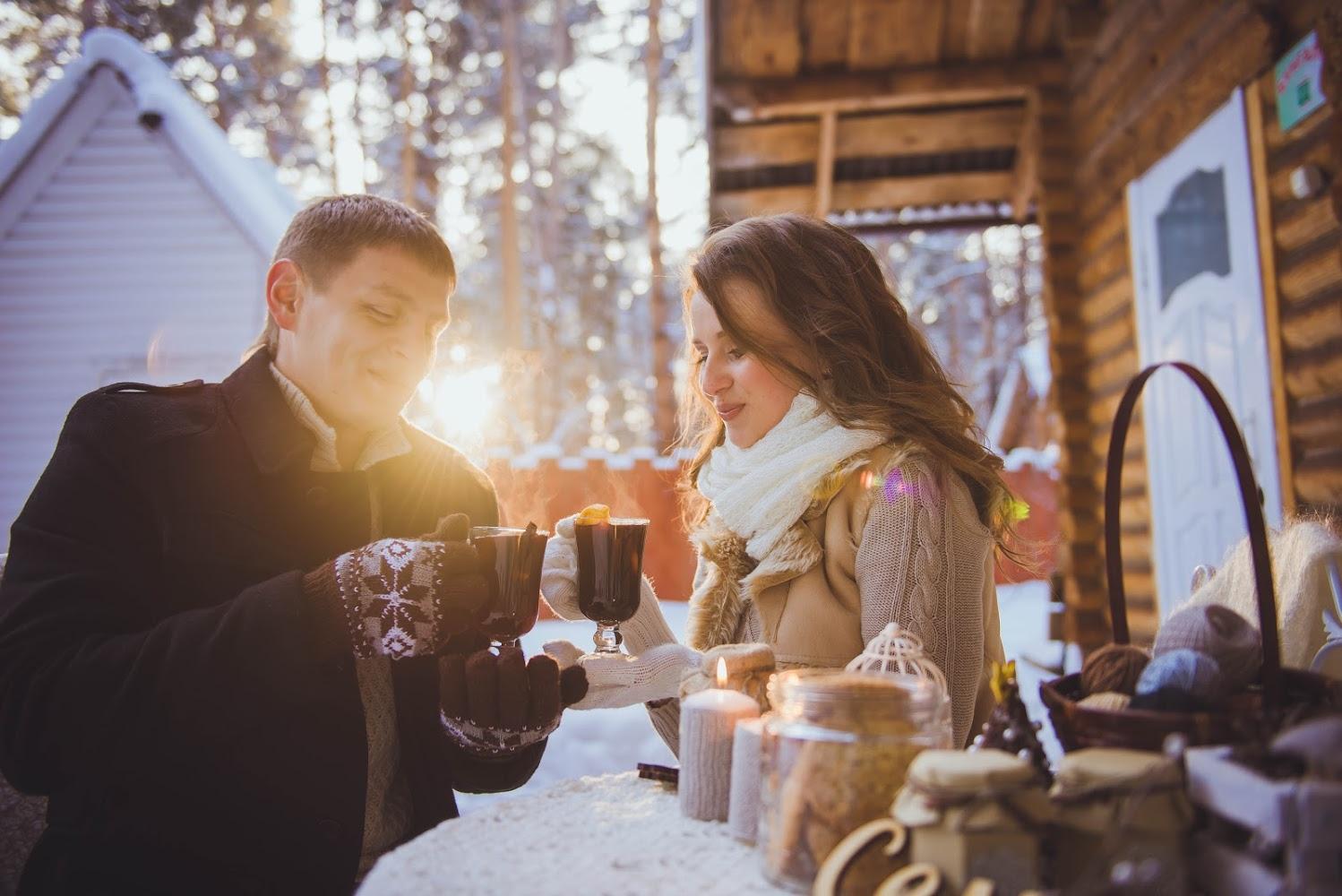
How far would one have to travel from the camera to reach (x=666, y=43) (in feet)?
60.0

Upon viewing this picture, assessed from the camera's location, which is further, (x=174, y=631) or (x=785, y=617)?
(x=785, y=617)

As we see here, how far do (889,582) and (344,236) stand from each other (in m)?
1.36

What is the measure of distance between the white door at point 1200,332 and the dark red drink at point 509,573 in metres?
3.69

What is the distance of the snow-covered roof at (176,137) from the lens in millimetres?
6824

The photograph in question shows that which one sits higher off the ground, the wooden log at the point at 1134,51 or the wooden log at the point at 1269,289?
the wooden log at the point at 1134,51

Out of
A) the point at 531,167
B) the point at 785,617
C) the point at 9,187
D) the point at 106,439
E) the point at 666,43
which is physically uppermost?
the point at 666,43

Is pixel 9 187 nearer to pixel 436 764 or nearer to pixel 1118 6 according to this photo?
pixel 436 764

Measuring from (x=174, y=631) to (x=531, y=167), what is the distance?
20.2m

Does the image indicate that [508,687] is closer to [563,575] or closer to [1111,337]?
[563,575]

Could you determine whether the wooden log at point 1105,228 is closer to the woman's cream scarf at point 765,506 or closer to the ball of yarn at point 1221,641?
the woman's cream scarf at point 765,506

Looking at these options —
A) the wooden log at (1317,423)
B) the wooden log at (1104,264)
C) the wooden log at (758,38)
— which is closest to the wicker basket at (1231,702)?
the wooden log at (1317,423)

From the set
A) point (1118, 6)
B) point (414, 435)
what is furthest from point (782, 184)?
point (414, 435)

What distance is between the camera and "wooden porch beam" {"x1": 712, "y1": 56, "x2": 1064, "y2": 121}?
21.0ft

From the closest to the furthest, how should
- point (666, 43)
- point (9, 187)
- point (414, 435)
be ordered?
point (414, 435) < point (9, 187) < point (666, 43)
